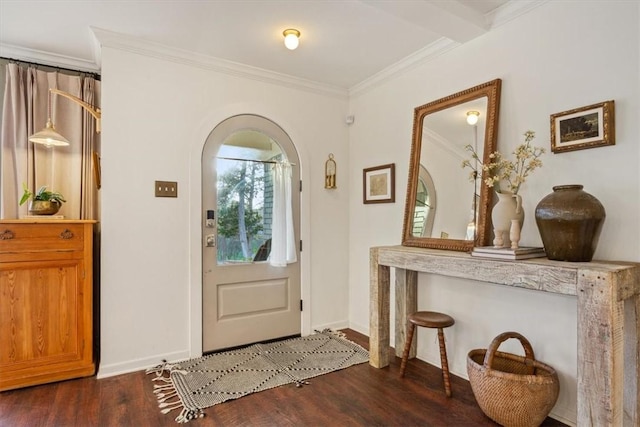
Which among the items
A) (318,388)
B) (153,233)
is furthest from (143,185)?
(318,388)

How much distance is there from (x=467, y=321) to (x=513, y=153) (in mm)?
1241

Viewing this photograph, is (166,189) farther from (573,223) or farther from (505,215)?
(573,223)

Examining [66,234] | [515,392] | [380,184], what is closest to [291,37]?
[380,184]

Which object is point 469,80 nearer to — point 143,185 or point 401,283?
point 401,283

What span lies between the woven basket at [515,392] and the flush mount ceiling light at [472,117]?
1465 mm

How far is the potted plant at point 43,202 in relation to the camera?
2.68 metres

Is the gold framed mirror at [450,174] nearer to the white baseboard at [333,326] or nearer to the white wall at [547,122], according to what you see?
the white wall at [547,122]

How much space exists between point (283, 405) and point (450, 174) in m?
2.02

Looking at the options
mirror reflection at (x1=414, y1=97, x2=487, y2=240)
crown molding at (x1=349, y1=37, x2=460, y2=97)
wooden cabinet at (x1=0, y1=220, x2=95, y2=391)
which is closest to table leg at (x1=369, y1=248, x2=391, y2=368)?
mirror reflection at (x1=414, y1=97, x2=487, y2=240)

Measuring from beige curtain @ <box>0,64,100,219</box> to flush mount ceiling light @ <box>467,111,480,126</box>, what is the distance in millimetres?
3093

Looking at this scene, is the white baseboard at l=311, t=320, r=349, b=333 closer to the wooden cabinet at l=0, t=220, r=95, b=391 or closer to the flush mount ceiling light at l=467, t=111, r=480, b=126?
the wooden cabinet at l=0, t=220, r=95, b=391

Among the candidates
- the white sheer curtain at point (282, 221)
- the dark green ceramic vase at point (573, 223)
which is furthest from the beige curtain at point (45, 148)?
the dark green ceramic vase at point (573, 223)

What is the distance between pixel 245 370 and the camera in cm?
277

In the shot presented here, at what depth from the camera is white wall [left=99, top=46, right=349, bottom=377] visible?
2.73 m
